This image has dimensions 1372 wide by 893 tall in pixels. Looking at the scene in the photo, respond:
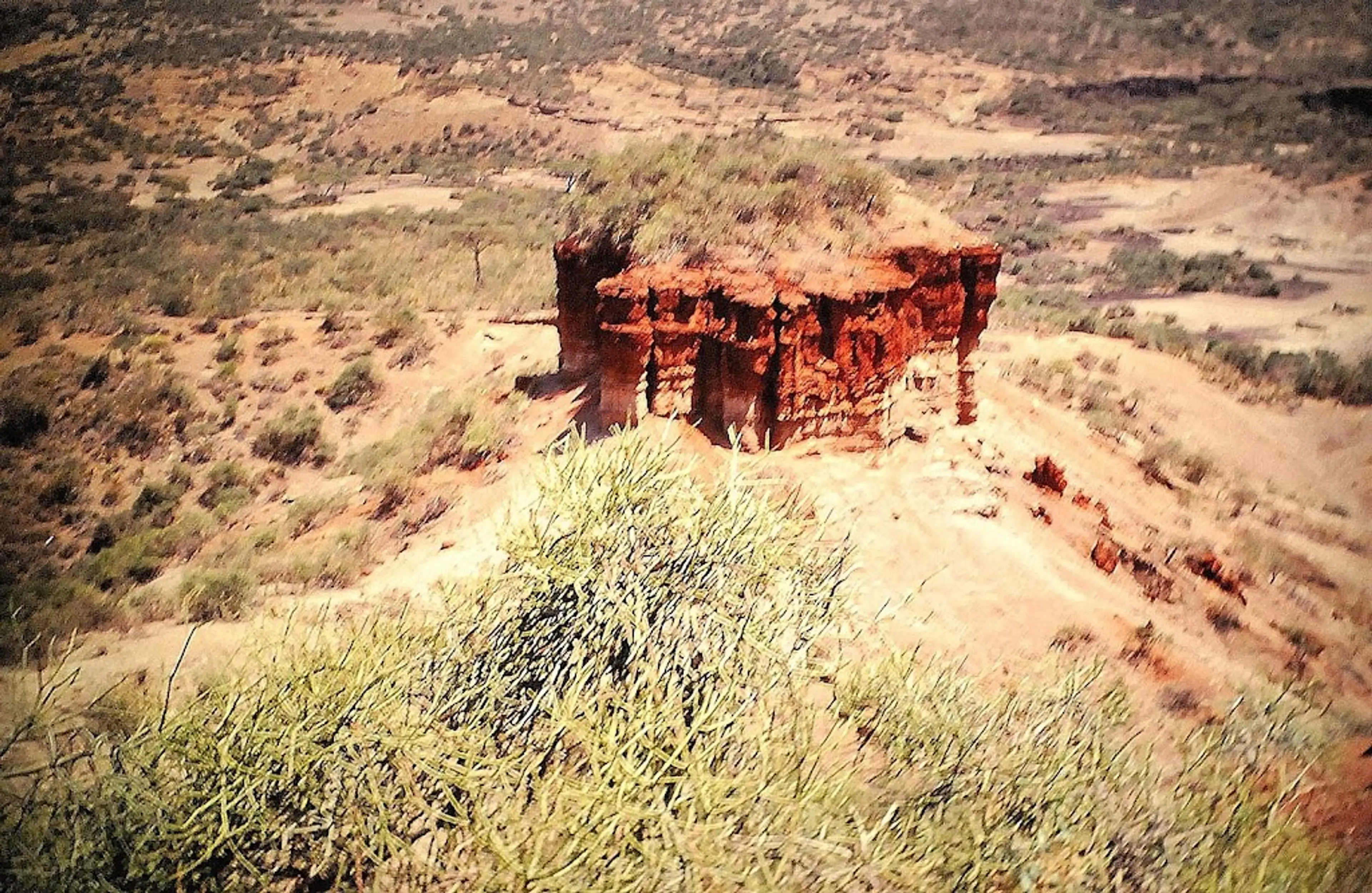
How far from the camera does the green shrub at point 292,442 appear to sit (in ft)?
55.9

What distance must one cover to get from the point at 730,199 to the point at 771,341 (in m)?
2.64

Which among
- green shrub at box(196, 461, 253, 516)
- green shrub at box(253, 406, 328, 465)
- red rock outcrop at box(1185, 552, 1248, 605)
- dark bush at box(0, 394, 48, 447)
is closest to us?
red rock outcrop at box(1185, 552, 1248, 605)

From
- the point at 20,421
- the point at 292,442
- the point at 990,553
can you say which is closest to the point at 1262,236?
the point at 990,553

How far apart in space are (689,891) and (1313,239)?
41341 mm

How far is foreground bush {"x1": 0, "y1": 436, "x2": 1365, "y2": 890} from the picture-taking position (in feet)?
11.8

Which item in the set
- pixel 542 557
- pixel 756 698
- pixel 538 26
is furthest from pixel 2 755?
pixel 538 26

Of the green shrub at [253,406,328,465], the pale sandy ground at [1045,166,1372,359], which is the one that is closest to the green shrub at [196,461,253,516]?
the green shrub at [253,406,328,465]

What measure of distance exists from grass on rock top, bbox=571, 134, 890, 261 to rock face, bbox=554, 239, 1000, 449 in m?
0.50

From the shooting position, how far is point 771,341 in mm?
9914

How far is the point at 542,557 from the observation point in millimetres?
5168

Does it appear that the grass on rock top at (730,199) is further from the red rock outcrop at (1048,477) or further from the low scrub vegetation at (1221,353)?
the low scrub vegetation at (1221,353)

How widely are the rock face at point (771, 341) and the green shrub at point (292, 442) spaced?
348 inches

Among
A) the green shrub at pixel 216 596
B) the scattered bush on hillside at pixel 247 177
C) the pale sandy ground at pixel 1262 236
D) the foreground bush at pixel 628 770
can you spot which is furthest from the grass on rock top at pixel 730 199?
the scattered bush on hillside at pixel 247 177

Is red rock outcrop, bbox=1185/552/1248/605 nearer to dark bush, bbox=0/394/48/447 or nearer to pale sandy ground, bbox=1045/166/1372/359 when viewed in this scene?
pale sandy ground, bbox=1045/166/1372/359
